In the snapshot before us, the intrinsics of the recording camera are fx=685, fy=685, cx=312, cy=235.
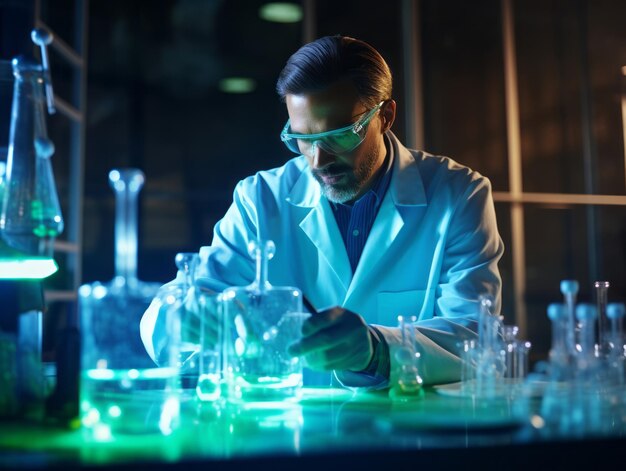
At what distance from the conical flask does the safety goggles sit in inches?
34.9

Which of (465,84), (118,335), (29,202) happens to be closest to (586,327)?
(118,335)

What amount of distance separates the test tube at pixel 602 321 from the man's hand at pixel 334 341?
0.49m

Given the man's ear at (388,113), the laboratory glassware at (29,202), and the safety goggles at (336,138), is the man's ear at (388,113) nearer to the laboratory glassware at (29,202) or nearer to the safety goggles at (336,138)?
the safety goggles at (336,138)

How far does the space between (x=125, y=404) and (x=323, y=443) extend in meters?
0.48

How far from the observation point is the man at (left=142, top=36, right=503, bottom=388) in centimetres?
215

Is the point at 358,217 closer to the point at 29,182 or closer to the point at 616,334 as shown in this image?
the point at 616,334

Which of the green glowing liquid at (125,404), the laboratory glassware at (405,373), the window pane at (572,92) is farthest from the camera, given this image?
the window pane at (572,92)

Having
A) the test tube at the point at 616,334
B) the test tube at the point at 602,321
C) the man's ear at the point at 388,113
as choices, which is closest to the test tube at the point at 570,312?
the test tube at the point at 616,334

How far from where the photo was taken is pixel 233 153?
600 centimetres

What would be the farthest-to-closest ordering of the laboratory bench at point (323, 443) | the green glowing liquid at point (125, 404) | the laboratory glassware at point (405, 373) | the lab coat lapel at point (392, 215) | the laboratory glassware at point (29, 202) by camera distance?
the lab coat lapel at point (392, 215) < the laboratory glassware at point (405, 373) < the laboratory glassware at point (29, 202) < the green glowing liquid at point (125, 404) < the laboratory bench at point (323, 443)

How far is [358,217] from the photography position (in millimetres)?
2408

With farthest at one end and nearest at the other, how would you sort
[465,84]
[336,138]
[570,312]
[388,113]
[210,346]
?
[465,84] → [388,113] → [336,138] → [210,346] → [570,312]

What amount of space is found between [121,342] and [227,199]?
4433 mm

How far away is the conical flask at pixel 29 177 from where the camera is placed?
50.1 inches
